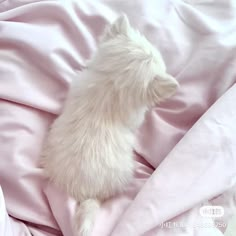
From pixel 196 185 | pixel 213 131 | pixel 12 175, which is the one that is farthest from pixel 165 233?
pixel 12 175

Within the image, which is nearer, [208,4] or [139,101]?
[139,101]

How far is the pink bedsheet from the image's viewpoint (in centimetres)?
86

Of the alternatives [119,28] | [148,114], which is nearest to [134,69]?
[119,28]

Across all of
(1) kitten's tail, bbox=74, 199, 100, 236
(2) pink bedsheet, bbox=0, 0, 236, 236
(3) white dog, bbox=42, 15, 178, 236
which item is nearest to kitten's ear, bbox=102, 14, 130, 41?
(3) white dog, bbox=42, 15, 178, 236

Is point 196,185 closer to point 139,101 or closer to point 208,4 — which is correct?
point 139,101

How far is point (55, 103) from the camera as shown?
3.17 ft

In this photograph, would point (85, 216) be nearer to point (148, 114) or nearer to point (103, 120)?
point (103, 120)

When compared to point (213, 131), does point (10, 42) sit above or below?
above

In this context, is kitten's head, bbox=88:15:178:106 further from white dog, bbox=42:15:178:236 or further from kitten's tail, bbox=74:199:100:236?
kitten's tail, bbox=74:199:100:236

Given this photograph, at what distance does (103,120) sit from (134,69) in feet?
0.38

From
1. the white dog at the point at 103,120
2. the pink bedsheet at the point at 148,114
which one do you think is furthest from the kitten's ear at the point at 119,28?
the pink bedsheet at the point at 148,114

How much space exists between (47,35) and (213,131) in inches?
16.8

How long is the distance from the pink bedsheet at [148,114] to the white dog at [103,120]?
5 cm

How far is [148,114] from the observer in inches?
39.4
